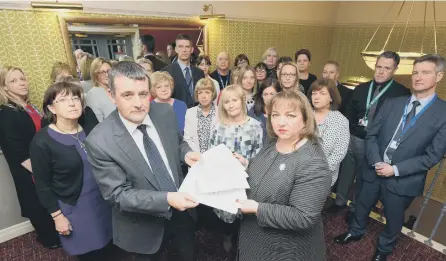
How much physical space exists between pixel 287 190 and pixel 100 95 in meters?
2.21

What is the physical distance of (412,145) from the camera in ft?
6.77

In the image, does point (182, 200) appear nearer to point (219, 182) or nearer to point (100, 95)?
point (219, 182)

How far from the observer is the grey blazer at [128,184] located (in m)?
1.32

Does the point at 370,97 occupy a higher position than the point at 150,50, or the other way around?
the point at 150,50

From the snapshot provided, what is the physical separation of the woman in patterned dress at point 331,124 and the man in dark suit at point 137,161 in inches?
51.1

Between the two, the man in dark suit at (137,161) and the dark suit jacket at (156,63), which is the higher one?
the dark suit jacket at (156,63)

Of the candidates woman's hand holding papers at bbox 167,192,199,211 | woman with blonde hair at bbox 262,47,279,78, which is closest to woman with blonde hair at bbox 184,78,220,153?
woman's hand holding papers at bbox 167,192,199,211

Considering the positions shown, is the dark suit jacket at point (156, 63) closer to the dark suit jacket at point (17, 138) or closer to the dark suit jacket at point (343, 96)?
the dark suit jacket at point (17, 138)

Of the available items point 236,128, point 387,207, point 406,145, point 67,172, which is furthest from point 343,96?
point 67,172

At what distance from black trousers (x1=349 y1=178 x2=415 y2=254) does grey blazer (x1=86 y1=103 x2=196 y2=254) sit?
6.34 feet

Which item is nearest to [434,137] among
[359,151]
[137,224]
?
[359,151]

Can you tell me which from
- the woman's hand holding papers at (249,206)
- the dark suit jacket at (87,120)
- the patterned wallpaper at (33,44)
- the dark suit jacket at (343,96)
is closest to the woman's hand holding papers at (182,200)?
the woman's hand holding papers at (249,206)

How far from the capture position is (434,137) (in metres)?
2.01

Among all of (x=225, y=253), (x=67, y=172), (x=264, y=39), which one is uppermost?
(x=264, y=39)
